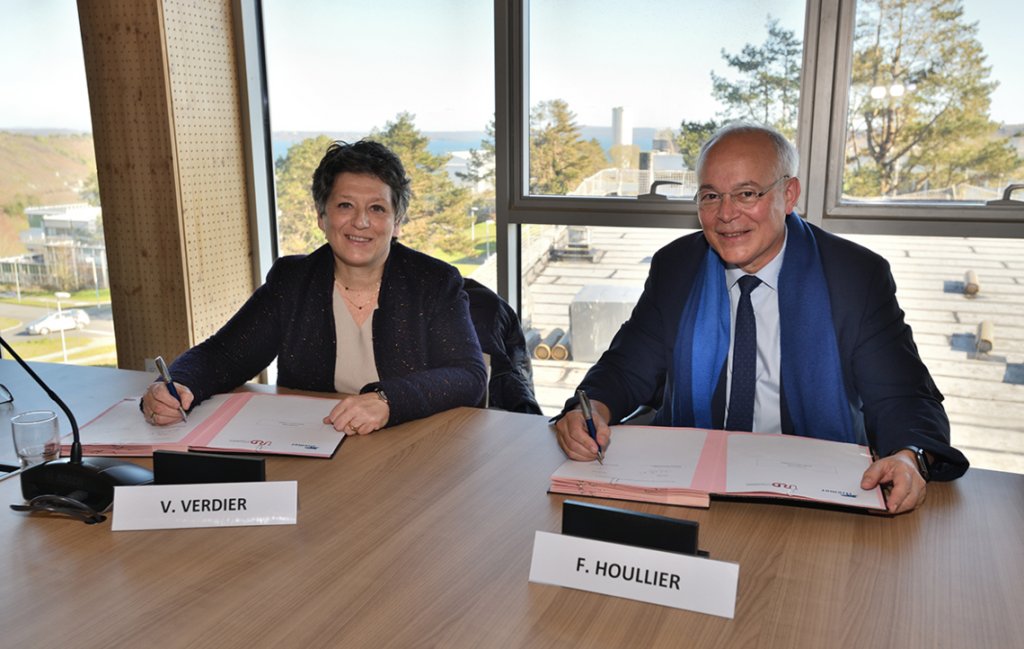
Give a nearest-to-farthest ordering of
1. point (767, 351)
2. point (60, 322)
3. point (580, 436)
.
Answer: point (580, 436) < point (767, 351) < point (60, 322)

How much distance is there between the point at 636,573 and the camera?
1.06m

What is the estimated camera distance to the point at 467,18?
319 cm

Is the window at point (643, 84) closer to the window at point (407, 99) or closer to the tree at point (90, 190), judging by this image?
the window at point (407, 99)

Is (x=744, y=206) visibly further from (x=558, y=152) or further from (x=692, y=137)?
(x=558, y=152)

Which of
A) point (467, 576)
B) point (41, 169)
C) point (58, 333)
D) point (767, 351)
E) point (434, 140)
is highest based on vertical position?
point (434, 140)

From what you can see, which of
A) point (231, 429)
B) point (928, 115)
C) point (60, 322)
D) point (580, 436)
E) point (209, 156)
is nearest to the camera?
point (580, 436)

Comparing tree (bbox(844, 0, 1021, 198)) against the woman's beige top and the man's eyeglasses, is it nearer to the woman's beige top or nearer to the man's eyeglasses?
the man's eyeglasses

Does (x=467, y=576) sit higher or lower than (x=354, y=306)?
lower

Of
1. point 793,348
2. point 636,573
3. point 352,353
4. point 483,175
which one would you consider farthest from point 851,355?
point 483,175

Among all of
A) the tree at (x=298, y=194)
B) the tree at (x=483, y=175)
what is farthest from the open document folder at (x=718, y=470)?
the tree at (x=298, y=194)

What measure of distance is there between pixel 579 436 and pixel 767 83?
72.2 inches

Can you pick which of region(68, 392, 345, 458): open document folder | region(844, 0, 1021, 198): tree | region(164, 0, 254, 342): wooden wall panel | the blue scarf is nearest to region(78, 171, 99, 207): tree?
region(164, 0, 254, 342): wooden wall panel

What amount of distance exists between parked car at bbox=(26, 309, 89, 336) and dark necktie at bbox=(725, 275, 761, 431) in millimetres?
2993

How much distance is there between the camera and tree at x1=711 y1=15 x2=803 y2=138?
2.79 meters
